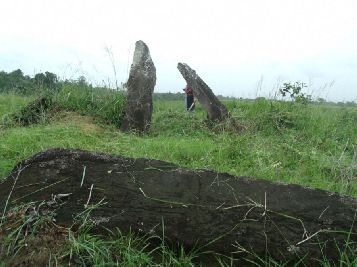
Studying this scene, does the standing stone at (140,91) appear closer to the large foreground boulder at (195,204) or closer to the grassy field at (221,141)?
the grassy field at (221,141)

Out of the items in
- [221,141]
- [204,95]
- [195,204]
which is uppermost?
[204,95]

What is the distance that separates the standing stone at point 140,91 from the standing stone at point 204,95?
0.66m

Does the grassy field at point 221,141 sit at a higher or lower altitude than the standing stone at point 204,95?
lower

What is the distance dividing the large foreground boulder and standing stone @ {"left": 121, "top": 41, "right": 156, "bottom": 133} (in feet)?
12.9

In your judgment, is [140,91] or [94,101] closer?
[140,91]

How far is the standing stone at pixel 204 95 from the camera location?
25.1 feet

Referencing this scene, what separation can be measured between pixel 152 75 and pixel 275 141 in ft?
7.98

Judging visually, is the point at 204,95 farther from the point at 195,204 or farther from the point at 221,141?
the point at 195,204

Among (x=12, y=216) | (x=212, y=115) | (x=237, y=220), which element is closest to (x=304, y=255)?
(x=237, y=220)

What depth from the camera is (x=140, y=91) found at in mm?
7352

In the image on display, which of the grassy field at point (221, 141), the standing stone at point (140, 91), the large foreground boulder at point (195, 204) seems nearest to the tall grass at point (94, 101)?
the grassy field at point (221, 141)

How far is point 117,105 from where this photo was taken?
7.51 m

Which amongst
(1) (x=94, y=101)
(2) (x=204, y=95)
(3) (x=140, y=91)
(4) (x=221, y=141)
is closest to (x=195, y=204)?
(4) (x=221, y=141)

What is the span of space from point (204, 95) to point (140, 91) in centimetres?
114
